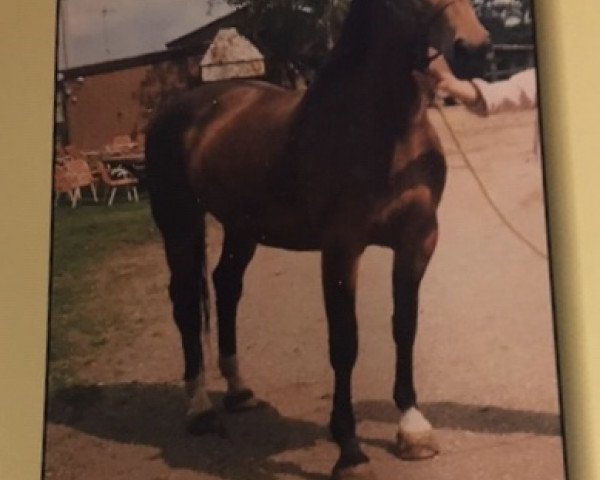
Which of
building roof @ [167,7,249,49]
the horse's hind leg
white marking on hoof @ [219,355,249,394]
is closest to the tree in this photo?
building roof @ [167,7,249,49]

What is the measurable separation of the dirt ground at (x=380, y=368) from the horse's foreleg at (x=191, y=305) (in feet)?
0.04

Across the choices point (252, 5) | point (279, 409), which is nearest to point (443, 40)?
point (252, 5)

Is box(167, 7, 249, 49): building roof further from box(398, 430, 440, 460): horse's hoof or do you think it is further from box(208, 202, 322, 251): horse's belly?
box(398, 430, 440, 460): horse's hoof

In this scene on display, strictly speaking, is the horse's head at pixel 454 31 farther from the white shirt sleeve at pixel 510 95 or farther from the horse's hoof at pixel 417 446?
the horse's hoof at pixel 417 446

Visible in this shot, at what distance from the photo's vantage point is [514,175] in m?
1.21

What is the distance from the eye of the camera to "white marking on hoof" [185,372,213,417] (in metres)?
1.21

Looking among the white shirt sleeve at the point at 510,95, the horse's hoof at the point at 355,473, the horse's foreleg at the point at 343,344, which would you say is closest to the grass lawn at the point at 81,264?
the horse's foreleg at the point at 343,344

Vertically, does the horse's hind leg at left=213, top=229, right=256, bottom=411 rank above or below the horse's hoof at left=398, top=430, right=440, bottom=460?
above

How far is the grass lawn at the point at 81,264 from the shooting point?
4.10ft

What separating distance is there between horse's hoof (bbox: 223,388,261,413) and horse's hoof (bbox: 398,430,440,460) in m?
0.19

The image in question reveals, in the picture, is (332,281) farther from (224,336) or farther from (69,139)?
(69,139)

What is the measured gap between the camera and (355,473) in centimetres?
116

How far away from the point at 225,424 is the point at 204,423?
1.1 inches

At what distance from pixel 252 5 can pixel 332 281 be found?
379 mm
